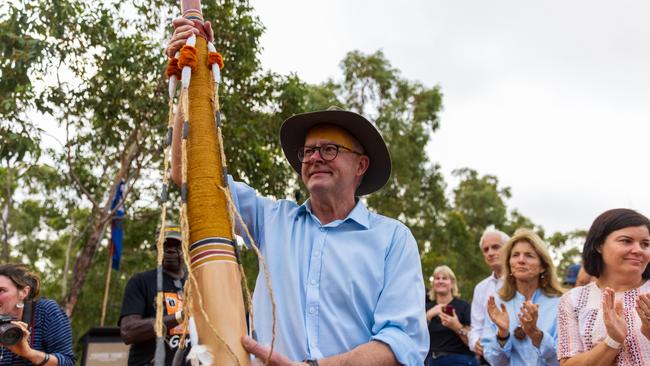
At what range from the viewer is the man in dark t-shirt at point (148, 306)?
4.34 metres

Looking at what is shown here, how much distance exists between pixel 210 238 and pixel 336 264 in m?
0.62

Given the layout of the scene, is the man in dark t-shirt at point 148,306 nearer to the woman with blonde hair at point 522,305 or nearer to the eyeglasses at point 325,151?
the eyeglasses at point 325,151

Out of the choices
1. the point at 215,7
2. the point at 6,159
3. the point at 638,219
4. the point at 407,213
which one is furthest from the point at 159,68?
the point at 407,213

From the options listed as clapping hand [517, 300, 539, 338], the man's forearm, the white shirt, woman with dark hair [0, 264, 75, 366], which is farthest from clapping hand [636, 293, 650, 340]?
woman with dark hair [0, 264, 75, 366]

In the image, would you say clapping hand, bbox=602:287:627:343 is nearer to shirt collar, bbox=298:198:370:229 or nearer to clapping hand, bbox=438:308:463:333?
shirt collar, bbox=298:198:370:229

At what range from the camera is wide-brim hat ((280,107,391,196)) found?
2457mm

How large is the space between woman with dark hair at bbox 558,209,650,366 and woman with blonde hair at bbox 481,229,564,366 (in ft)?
3.20

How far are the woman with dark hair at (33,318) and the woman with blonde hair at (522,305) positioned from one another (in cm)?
296

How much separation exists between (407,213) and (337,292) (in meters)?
18.4

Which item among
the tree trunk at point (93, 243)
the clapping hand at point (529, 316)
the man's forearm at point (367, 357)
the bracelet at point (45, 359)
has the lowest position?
the man's forearm at point (367, 357)

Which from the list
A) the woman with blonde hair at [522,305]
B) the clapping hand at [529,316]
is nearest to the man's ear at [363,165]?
the clapping hand at [529,316]

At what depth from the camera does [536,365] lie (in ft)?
14.5

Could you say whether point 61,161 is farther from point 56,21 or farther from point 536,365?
point 536,365

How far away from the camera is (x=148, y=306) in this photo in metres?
4.66
